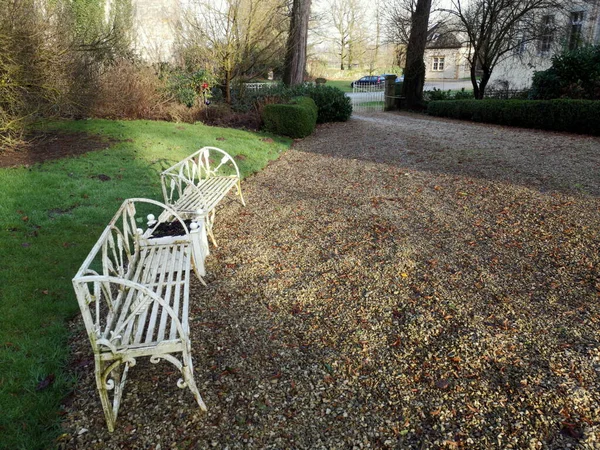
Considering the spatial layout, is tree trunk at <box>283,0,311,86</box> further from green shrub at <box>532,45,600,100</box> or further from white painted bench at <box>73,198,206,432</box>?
white painted bench at <box>73,198,206,432</box>

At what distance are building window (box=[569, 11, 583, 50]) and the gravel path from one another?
54.5 feet

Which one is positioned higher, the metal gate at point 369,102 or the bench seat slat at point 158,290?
the metal gate at point 369,102

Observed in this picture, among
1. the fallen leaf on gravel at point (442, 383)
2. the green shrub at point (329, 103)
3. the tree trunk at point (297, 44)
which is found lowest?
the fallen leaf on gravel at point (442, 383)

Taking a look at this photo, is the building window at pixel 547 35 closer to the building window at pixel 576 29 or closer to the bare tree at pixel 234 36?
the building window at pixel 576 29

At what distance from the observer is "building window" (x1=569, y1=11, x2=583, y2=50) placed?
18344 millimetres

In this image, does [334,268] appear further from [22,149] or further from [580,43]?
[580,43]

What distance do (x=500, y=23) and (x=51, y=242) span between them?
18.9 meters

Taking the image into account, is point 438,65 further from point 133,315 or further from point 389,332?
point 133,315

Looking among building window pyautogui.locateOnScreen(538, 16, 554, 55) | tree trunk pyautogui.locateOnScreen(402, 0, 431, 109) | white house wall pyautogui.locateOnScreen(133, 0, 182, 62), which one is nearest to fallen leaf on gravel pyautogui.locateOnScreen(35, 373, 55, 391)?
white house wall pyautogui.locateOnScreen(133, 0, 182, 62)

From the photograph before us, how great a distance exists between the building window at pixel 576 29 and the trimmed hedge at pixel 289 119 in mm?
14649

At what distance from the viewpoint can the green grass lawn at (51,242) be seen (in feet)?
8.16

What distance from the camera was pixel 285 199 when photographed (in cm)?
648

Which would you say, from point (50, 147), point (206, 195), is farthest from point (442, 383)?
point (50, 147)

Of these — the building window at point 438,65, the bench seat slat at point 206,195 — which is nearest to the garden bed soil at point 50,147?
the bench seat slat at point 206,195
